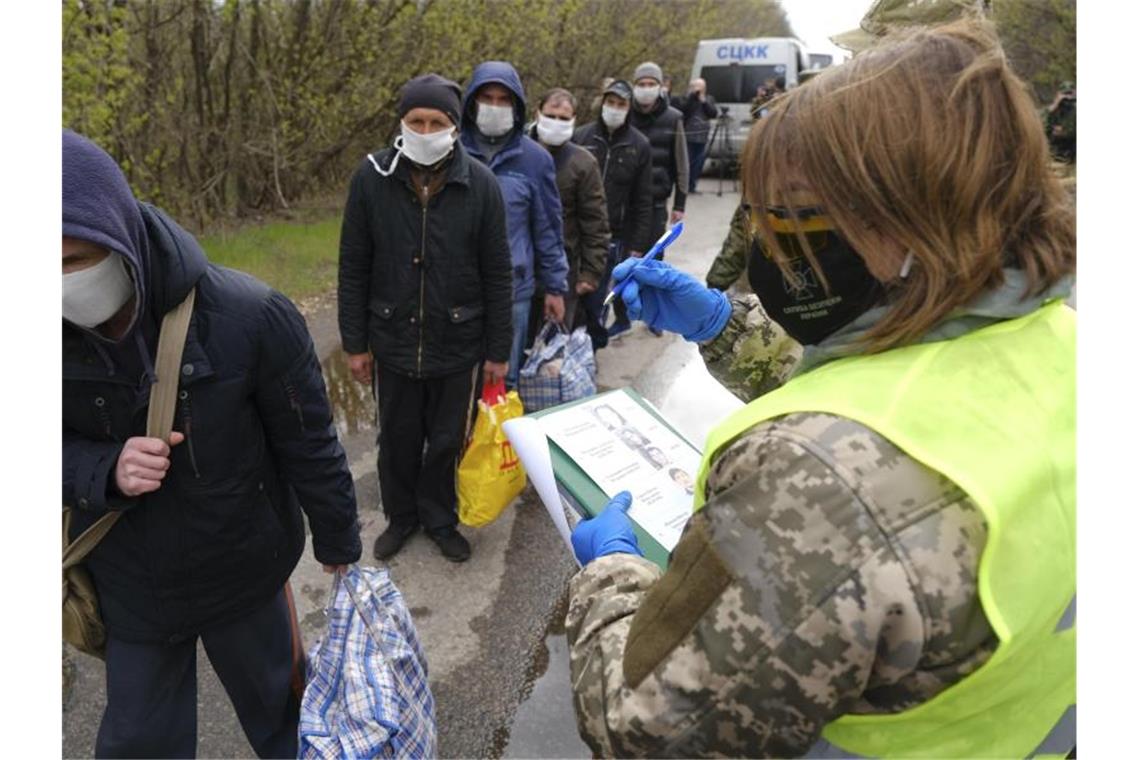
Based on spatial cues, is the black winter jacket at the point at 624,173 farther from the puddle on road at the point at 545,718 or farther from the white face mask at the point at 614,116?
the puddle on road at the point at 545,718

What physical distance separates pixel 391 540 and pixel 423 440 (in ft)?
1.44

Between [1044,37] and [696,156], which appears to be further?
[1044,37]

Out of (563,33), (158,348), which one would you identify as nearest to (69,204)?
(158,348)

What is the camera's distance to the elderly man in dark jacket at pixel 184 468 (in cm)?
158

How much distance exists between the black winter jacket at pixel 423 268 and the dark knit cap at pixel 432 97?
0.52 ft

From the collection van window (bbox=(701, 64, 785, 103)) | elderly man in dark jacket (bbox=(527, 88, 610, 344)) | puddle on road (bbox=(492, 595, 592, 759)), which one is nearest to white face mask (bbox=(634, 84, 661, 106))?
elderly man in dark jacket (bbox=(527, 88, 610, 344))

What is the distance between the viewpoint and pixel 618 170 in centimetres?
546

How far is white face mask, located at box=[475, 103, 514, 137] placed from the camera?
3.66m

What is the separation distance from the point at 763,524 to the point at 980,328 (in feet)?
1.24

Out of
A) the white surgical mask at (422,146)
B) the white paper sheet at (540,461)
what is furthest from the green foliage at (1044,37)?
the white paper sheet at (540,461)

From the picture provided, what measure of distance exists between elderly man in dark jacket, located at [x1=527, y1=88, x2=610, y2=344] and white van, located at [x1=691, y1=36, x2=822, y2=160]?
10066mm

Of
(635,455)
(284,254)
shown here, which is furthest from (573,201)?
(284,254)

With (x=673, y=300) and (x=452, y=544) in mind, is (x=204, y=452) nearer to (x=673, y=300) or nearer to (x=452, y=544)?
(x=673, y=300)

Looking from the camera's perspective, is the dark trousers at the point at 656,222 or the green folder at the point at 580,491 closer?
the green folder at the point at 580,491
